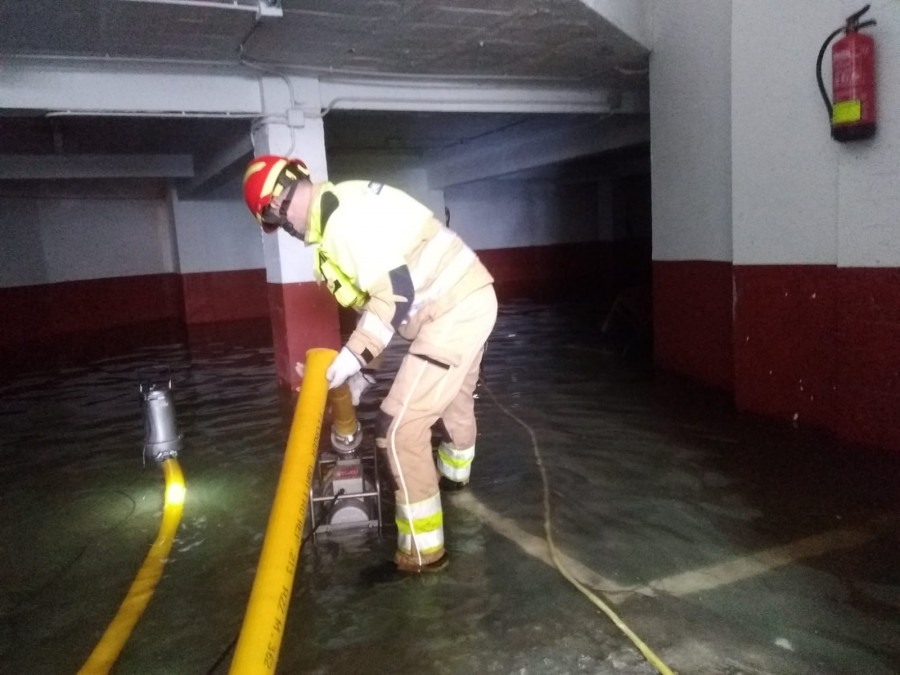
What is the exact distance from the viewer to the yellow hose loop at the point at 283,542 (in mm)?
1745

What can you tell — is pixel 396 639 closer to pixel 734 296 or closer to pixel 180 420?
pixel 734 296

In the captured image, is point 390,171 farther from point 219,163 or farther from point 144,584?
point 144,584

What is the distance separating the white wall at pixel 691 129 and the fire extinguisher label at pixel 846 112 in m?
1.20

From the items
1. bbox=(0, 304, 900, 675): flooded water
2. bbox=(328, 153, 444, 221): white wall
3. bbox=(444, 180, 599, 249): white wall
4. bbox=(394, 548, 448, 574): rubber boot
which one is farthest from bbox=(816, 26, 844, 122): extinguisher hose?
bbox=(444, 180, 599, 249): white wall

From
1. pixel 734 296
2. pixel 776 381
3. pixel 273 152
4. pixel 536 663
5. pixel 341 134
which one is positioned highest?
pixel 341 134

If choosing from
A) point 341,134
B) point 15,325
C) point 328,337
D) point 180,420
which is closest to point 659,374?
point 328,337

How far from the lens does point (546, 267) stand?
673 inches

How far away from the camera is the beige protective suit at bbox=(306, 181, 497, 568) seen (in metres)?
2.61

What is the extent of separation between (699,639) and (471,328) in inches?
55.5

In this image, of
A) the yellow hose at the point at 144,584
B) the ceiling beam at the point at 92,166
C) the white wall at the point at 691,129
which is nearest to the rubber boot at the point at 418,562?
the yellow hose at the point at 144,584

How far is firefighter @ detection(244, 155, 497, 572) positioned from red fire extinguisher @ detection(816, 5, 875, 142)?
232 centimetres

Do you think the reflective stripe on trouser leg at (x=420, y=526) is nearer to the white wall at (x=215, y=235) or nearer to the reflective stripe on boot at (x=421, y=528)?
the reflective stripe on boot at (x=421, y=528)

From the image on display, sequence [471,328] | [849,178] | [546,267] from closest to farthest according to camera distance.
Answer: [471,328] → [849,178] → [546,267]

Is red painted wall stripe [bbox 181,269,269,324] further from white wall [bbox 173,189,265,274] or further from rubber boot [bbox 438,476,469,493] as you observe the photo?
rubber boot [bbox 438,476,469,493]
